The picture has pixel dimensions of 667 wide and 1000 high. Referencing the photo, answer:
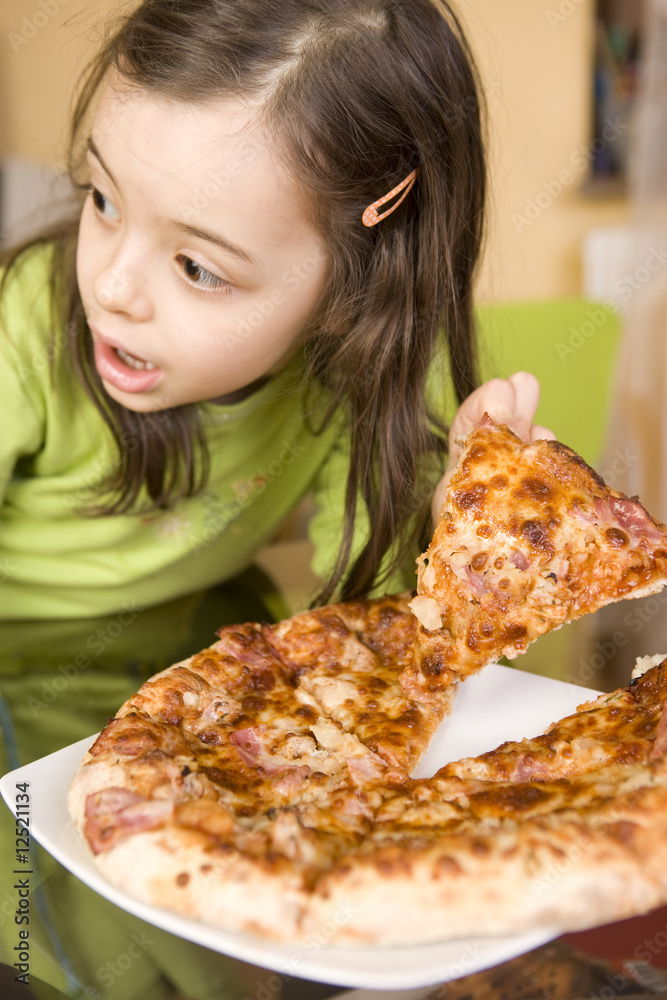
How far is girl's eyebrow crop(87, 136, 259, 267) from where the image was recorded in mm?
772

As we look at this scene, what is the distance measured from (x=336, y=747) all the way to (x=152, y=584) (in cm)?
79

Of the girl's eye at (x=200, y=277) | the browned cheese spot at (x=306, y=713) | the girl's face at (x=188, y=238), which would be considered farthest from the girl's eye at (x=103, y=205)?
the browned cheese spot at (x=306, y=713)

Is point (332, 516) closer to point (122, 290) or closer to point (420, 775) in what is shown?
point (122, 290)

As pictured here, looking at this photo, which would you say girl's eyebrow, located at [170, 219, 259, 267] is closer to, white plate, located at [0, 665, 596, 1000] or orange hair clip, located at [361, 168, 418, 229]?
orange hair clip, located at [361, 168, 418, 229]

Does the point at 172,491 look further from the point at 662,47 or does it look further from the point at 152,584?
the point at 662,47

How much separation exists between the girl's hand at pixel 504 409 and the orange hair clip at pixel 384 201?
21cm

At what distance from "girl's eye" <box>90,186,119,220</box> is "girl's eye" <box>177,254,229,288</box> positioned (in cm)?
10

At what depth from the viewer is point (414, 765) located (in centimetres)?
60

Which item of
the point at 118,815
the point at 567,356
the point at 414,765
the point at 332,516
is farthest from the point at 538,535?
the point at 567,356

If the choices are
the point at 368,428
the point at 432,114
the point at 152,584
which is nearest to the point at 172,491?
the point at 152,584

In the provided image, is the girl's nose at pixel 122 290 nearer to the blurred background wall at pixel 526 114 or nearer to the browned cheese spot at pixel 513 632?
the browned cheese spot at pixel 513 632

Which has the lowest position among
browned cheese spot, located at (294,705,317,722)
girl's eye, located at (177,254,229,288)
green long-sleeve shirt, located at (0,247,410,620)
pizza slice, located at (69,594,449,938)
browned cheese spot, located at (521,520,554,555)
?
green long-sleeve shirt, located at (0,247,410,620)

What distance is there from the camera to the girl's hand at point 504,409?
78 cm

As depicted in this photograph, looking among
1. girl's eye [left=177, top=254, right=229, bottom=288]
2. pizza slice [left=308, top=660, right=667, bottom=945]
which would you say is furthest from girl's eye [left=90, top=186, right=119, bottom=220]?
pizza slice [left=308, top=660, right=667, bottom=945]
